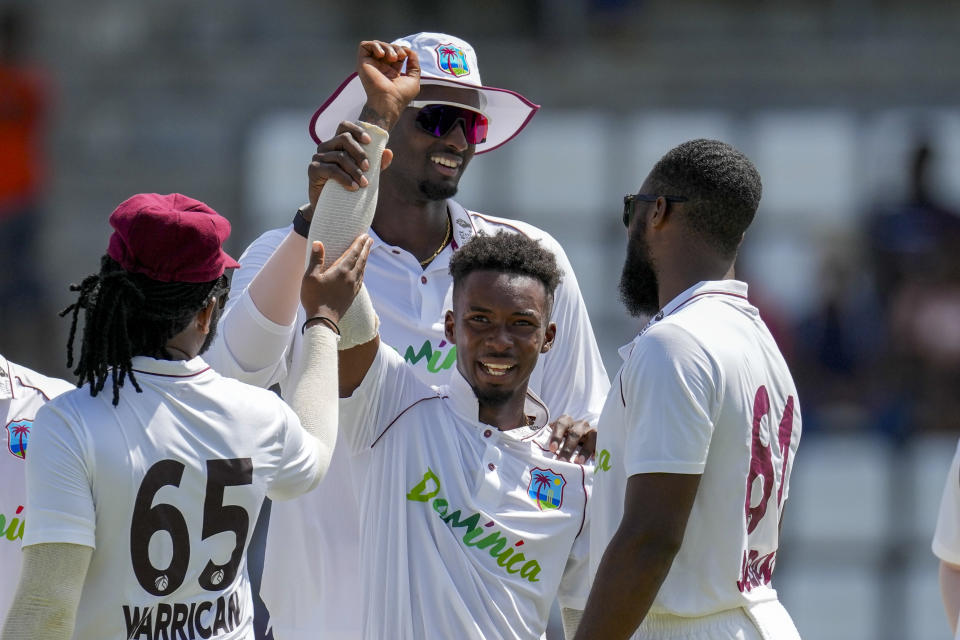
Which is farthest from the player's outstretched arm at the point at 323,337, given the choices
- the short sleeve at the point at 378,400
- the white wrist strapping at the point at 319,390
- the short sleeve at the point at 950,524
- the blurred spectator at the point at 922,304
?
the blurred spectator at the point at 922,304

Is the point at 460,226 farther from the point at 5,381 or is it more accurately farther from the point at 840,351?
the point at 840,351

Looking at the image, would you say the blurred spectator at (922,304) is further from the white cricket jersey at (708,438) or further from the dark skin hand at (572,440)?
the white cricket jersey at (708,438)

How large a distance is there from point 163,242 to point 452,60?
4.32 feet

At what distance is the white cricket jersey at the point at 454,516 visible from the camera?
10.2 feet

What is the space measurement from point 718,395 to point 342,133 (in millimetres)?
939

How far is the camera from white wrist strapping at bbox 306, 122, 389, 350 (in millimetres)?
3023

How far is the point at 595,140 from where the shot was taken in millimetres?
9359

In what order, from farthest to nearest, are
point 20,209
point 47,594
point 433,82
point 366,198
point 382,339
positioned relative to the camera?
point 20,209 < point 433,82 < point 382,339 < point 366,198 < point 47,594

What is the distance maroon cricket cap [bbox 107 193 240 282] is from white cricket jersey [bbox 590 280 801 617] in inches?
→ 33.5

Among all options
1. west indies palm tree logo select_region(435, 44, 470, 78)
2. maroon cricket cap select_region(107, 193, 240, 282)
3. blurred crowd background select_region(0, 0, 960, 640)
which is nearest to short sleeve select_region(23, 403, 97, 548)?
maroon cricket cap select_region(107, 193, 240, 282)

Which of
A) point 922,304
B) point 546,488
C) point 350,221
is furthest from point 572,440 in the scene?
point 922,304

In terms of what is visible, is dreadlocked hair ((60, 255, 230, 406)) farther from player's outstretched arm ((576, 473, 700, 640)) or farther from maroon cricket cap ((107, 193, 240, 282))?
player's outstretched arm ((576, 473, 700, 640))

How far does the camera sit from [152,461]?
101 inches

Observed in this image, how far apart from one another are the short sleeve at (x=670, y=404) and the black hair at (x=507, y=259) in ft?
1.65
